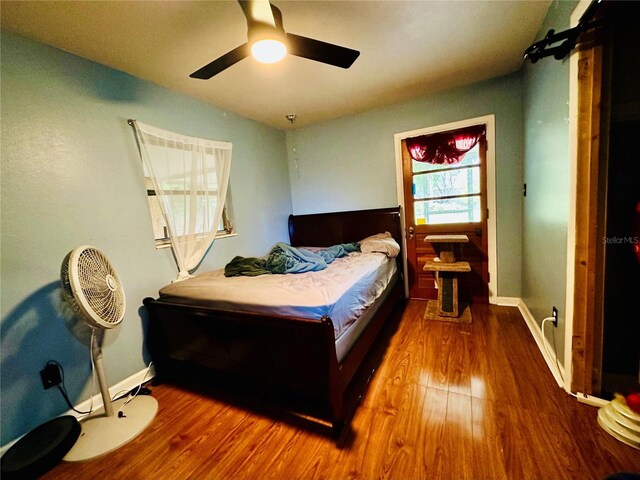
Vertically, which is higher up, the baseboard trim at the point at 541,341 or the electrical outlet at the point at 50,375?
the electrical outlet at the point at 50,375

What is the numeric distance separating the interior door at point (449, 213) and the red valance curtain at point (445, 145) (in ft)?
0.21

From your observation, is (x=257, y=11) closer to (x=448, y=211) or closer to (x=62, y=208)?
(x=62, y=208)

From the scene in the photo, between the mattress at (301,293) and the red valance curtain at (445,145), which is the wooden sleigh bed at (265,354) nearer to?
the mattress at (301,293)

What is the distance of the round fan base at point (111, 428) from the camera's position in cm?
145

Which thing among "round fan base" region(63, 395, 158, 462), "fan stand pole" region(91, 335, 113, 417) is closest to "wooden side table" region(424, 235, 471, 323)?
"round fan base" region(63, 395, 158, 462)

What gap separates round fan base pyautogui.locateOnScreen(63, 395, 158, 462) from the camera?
1.45 meters

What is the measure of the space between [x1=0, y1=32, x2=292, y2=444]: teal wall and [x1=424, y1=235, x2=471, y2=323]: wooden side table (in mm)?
2600

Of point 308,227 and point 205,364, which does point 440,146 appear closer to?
point 308,227

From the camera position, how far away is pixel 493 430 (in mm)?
1354

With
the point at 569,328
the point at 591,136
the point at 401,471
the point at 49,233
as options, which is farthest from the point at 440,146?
the point at 49,233

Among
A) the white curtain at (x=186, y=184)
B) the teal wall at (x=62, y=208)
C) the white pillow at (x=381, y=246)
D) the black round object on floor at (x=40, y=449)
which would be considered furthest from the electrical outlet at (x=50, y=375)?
the white pillow at (x=381, y=246)

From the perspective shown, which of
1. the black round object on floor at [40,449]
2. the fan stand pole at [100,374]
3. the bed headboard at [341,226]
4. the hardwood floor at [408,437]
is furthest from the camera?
the bed headboard at [341,226]

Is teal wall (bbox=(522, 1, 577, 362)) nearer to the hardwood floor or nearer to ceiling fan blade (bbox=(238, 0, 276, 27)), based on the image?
the hardwood floor

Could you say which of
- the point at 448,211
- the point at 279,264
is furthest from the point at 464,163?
the point at 279,264
